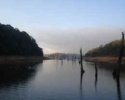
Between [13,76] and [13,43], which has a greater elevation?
[13,43]

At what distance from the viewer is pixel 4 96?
104 ft

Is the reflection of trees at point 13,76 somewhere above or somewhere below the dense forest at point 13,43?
below

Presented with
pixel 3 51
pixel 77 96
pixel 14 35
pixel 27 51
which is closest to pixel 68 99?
pixel 77 96

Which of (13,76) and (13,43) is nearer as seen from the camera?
(13,76)

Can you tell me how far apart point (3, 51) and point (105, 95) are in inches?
4191

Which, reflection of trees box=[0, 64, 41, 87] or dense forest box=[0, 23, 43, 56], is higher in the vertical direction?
dense forest box=[0, 23, 43, 56]

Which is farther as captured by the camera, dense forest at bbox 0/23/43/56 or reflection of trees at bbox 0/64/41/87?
dense forest at bbox 0/23/43/56

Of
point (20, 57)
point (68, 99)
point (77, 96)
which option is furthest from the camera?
point (20, 57)

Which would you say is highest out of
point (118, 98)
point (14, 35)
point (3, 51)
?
point (14, 35)

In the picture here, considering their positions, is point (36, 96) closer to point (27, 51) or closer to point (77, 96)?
point (77, 96)

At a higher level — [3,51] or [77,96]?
A: [3,51]

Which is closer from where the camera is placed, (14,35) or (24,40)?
(14,35)

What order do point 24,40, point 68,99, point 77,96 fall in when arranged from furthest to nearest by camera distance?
point 24,40
point 77,96
point 68,99

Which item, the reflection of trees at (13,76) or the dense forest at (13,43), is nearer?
the reflection of trees at (13,76)
